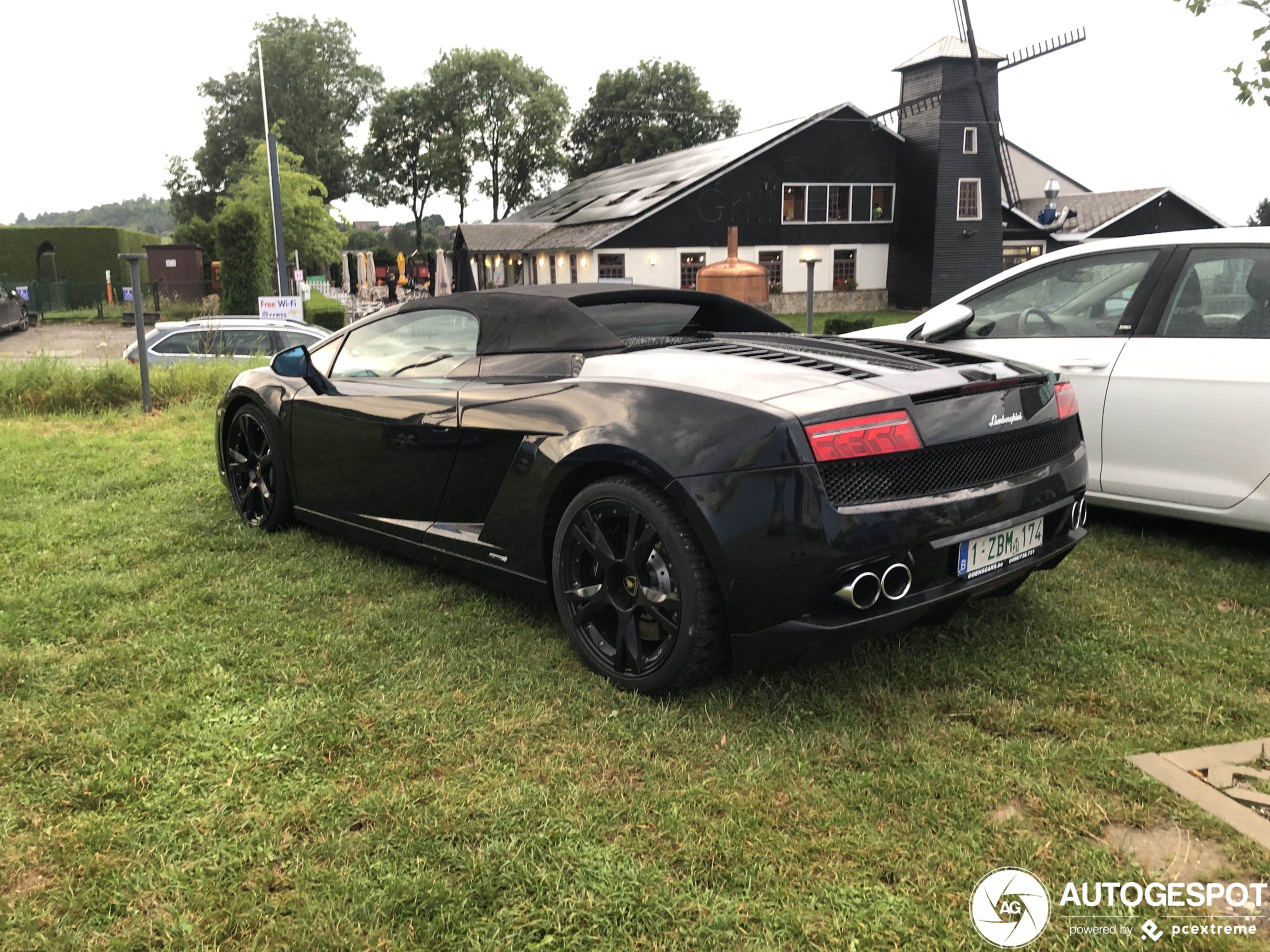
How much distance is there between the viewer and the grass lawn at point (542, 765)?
6.89 feet

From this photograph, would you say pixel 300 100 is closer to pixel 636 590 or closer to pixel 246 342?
pixel 246 342

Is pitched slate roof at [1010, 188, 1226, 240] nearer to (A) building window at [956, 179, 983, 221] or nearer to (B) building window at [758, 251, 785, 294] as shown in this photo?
(A) building window at [956, 179, 983, 221]

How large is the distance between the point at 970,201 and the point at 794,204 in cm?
661

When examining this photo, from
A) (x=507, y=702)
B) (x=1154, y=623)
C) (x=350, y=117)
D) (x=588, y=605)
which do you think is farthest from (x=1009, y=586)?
(x=350, y=117)

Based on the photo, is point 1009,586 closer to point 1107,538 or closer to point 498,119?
point 1107,538

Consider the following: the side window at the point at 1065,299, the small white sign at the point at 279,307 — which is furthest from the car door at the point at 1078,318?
the small white sign at the point at 279,307

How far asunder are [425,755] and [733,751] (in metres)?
0.86

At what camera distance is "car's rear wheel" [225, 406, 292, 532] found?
482cm

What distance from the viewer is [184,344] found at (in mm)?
12258

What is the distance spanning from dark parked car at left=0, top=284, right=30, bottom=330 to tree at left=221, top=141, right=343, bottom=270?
8116mm

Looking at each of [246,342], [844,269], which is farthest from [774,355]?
[844,269]

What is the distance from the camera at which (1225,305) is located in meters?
4.22

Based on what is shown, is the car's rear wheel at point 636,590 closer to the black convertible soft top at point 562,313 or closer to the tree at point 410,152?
the black convertible soft top at point 562,313

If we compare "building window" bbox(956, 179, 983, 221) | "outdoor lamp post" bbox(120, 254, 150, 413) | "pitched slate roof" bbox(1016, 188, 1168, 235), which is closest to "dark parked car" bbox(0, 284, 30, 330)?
"outdoor lamp post" bbox(120, 254, 150, 413)
